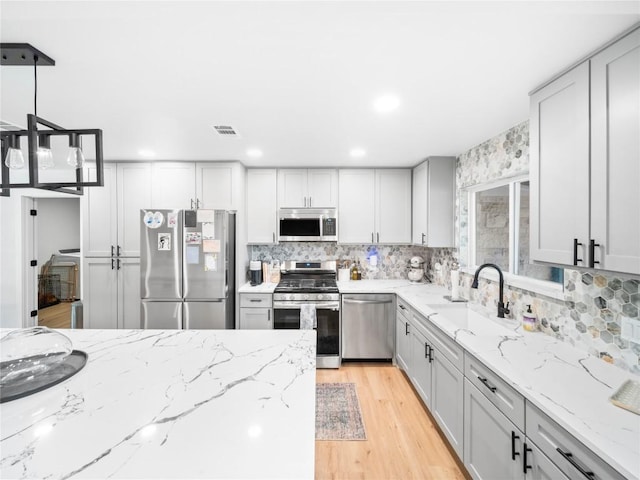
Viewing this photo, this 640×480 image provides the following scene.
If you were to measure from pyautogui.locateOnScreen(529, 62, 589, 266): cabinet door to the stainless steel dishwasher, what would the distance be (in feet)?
5.93

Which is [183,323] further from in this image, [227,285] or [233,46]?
[233,46]

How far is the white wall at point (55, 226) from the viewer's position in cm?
551

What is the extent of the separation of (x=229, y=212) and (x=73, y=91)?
1.71m

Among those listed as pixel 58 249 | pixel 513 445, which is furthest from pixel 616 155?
pixel 58 249

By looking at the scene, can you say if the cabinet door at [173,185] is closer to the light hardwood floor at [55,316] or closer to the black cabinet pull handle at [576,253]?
the light hardwood floor at [55,316]

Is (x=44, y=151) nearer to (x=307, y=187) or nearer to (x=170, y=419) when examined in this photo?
(x=170, y=419)

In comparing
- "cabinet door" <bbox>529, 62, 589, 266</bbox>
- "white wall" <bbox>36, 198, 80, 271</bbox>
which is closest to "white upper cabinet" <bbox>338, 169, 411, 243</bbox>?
"cabinet door" <bbox>529, 62, 589, 266</bbox>

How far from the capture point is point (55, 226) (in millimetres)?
5547

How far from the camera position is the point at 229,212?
3270 mm

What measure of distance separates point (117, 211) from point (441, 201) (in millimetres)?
3685

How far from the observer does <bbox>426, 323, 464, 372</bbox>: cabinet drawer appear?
1.80m

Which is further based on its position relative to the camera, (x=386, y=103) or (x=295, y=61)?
(x=386, y=103)

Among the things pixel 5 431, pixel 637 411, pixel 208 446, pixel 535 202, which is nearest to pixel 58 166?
pixel 5 431

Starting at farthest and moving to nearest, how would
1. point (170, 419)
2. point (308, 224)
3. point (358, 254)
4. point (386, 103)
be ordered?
1. point (358, 254)
2. point (308, 224)
3. point (386, 103)
4. point (170, 419)
